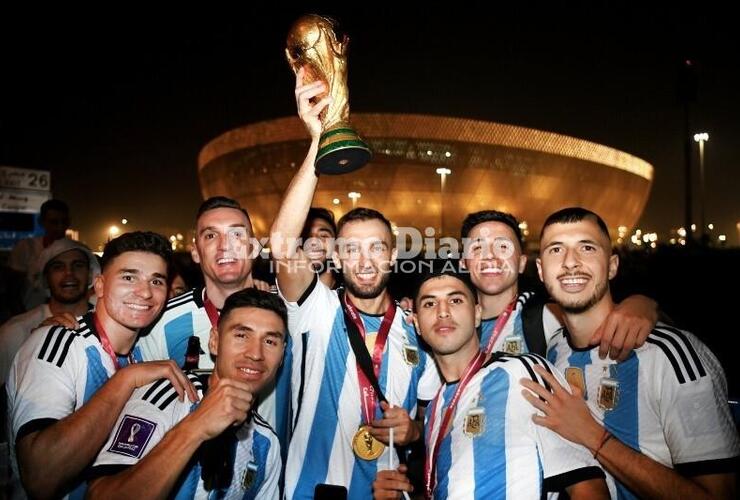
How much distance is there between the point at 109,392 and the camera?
2334 mm

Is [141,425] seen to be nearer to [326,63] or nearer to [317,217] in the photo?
[326,63]

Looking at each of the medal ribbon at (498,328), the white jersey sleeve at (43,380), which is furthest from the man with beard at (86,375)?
the medal ribbon at (498,328)

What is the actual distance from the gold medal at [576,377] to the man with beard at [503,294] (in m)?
0.65

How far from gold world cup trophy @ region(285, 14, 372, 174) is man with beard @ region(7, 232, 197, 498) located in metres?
1.40

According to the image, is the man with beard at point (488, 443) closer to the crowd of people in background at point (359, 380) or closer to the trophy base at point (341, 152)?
the crowd of people in background at point (359, 380)

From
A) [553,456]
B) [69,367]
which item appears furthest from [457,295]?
[69,367]

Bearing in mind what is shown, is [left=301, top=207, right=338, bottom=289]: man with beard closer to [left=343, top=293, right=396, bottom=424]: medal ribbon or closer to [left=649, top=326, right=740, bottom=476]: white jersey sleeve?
[left=343, top=293, right=396, bottom=424]: medal ribbon

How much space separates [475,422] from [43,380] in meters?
2.33

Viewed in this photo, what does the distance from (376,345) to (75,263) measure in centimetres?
306

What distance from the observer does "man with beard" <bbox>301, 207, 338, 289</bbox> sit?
518cm

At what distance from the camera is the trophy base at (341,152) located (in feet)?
9.25

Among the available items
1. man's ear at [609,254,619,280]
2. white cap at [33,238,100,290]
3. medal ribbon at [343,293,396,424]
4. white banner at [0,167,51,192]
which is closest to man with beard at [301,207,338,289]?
medal ribbon at [343,293,396,424]

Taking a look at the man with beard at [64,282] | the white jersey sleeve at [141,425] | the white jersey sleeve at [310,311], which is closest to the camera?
the white jersey sleeve at [141,425]

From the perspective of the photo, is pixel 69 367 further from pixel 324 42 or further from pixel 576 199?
pixel 576 199
